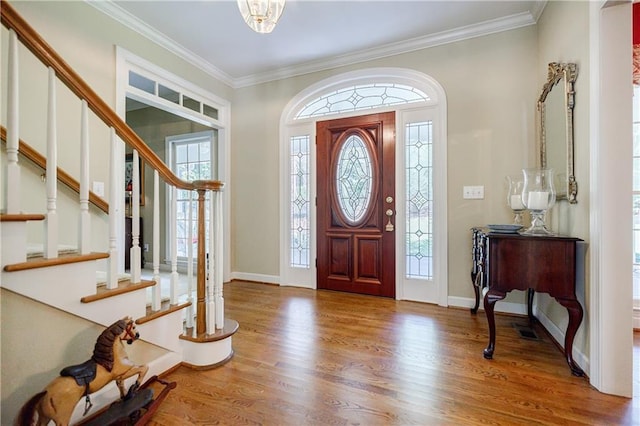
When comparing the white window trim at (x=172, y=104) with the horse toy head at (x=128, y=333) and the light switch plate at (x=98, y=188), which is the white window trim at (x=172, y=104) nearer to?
the light switch plate at (x=98, y=188)

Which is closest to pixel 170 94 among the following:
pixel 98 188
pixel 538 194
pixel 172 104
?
pixel 172 104

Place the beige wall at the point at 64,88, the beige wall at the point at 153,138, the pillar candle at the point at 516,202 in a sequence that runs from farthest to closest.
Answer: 1. the beige wall at the point at 153,138
2. the pillar candle at the point at 516,202
3. the beige wall at the point at 64,88

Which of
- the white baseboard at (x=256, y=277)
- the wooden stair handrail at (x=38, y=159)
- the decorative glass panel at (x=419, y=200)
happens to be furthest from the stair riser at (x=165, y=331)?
the decorative glass panel at (x=419, y=200)

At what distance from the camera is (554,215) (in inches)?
93.0

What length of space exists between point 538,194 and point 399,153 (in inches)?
56.7

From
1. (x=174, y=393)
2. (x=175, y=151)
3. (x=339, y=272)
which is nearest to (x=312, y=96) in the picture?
(x=339, y=272)

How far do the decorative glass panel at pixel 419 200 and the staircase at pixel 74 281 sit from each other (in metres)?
2.03

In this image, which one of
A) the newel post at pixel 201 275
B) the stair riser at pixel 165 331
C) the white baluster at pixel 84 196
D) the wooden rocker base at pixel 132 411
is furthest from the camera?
the newel post at pixel 201 275

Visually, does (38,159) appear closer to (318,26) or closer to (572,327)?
(318,26)

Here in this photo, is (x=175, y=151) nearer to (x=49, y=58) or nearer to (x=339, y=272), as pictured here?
(x=339, y=272)

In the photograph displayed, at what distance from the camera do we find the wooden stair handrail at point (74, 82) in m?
1.17

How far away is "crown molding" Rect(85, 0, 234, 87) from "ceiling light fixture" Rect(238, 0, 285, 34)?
1.70m

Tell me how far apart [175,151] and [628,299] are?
534 cm

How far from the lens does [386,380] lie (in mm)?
1667
